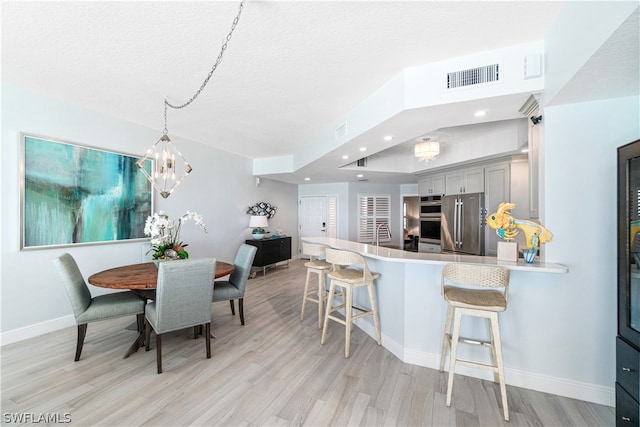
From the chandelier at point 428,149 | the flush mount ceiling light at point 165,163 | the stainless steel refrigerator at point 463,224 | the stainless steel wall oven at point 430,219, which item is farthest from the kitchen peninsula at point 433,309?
the stainless steel wall oven at point 430,219

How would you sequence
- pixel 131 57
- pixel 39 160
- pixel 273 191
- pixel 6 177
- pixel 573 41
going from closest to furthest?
1. pixel 573 41
2. pixel 131 57
3. pixel 6 177
4. pixel 39 160
5. pixel 273 191

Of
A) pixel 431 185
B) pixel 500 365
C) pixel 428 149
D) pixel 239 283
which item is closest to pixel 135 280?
pixel 239 283

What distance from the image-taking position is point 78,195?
2.97 meters

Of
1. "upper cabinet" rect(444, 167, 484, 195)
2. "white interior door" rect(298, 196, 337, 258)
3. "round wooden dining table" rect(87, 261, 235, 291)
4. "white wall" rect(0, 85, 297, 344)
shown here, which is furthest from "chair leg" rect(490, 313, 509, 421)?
"white interior door" rect(298, 196, 337, 258)

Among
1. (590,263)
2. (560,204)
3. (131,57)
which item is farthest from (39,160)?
(590,263)

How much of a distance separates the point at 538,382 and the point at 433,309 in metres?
0.85

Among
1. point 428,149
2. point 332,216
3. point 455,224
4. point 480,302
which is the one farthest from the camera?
point 332,216

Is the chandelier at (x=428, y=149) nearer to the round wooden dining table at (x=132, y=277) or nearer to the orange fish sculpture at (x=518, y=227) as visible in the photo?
the orange fish sculpture at (x=518, y=227)

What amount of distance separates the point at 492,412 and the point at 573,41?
2.34 m

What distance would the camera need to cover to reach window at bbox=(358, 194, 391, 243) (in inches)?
282

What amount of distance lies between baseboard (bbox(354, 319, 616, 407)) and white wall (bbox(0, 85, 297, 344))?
372cm

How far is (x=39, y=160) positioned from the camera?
2.71m

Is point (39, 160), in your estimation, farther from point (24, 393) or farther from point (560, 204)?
point (560, 204)

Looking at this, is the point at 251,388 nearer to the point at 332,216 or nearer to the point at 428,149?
the point at 428,149
